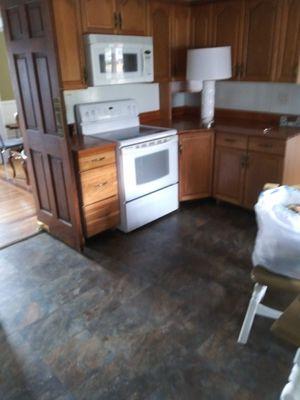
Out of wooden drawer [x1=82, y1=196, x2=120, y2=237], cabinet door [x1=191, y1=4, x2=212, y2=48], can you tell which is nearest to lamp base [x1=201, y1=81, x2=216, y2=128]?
cabinet door [x1=191, y1=4, x2=212, y2=48]

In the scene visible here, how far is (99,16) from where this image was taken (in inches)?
103

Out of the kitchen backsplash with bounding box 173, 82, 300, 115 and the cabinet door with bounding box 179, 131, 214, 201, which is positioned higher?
the kitchen backsplash with bounding box 173, 82, 300, 115

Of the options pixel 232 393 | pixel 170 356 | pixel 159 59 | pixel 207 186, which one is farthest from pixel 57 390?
pixel 159 59

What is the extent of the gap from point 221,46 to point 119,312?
2729 millimetres

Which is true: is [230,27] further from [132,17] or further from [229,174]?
[229,174]

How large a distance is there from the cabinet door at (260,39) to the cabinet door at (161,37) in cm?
75

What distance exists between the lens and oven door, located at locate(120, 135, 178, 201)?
2.79 m

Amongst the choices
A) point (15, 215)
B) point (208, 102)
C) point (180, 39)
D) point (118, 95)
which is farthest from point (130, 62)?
point (15, 215)

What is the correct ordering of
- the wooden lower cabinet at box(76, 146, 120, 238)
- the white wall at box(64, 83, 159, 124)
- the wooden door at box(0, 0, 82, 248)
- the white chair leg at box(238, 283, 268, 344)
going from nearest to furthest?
the white chair leg at box(238, 283, 268, 344) → the wooden door at box(0, 0, 82, 248) → the wooden lower cabinet at box(76, 146, 120, 238) → the white wall at box(64, 83, 159, 124)

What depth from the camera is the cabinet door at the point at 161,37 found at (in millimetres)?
3061

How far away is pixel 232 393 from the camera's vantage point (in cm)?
154

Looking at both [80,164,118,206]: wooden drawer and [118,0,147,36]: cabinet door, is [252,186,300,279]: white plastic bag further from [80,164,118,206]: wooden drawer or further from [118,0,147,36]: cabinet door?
[118,0,147,36]: cabinet door

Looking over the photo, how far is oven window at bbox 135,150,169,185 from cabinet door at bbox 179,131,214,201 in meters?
0.28

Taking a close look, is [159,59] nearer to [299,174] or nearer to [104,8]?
[104,8]
